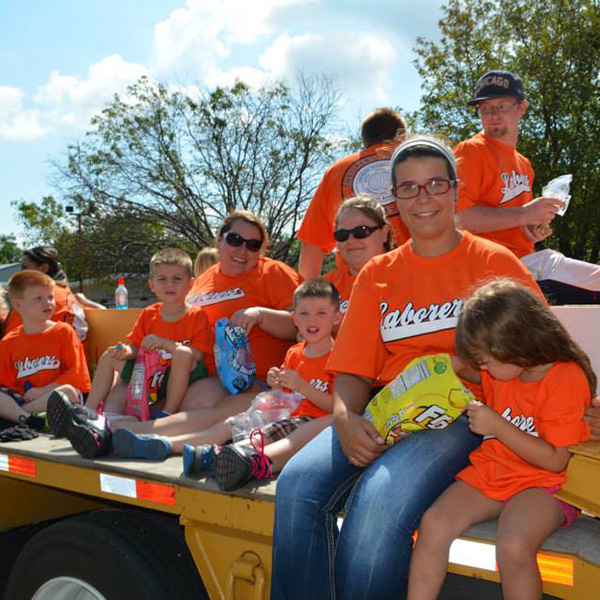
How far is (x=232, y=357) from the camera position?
362 centimetres

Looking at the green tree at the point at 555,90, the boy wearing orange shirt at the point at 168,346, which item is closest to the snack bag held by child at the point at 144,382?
the boy wearing orange shirt at the point at 168,346

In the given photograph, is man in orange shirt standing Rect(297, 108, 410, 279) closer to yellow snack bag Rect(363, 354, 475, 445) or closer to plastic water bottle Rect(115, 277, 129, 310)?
yellow snack bag Rect(363, 354, 475, 445)

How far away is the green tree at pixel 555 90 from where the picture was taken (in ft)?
59.6

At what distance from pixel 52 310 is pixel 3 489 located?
5.21ft

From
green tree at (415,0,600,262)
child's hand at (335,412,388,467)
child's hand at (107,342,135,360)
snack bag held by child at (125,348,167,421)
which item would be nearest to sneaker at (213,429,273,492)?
child's hand at (335,412,388,467)

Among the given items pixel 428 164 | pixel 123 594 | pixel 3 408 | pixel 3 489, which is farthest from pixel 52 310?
→ pixel 428 164

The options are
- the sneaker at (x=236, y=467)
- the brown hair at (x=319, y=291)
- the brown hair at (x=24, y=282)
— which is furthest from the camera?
the brown hair at (x=24, y=282)

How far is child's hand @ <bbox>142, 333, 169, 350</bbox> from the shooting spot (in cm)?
391

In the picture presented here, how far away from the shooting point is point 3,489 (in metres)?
3.19

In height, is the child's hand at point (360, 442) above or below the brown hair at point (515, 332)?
below

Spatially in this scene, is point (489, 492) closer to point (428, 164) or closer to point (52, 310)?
point (428, 164)

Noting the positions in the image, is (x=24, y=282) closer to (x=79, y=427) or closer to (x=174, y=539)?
(x=79, y=427)

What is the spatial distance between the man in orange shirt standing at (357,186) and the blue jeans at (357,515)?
1.96 meters

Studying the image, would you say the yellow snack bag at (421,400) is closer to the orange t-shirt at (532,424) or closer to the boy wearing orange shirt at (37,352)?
the orange t-shirt at (532,424)
